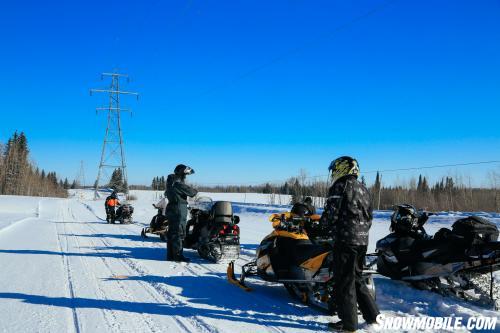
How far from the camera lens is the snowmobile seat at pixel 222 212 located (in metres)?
9.05

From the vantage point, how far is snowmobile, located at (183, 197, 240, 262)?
866 centimetres

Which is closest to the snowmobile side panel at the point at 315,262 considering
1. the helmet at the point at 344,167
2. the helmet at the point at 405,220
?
the helmet at the point at 344,167

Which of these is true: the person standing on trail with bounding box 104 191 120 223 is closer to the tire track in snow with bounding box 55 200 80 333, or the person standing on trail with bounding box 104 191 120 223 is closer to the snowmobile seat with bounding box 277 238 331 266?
the tire track in snow with bounding box 55 200 80 333

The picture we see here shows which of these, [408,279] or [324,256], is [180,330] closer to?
[324,256]

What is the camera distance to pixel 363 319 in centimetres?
487

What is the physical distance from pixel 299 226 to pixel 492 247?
8.25 feet

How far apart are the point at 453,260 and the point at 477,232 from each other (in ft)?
1.50

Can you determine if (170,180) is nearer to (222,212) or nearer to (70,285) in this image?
(222,212)

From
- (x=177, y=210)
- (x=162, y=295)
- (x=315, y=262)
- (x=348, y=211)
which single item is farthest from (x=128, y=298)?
(x=177, y=210)

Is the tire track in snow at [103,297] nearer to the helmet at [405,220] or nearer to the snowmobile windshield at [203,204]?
the snowmobile windshield at [203,204]

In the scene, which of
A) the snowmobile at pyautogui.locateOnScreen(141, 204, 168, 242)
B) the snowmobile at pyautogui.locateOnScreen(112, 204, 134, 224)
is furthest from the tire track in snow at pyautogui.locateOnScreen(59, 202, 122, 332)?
the snowmobile at pyautogui.locateOnScreen(112, 204, 134, 224)

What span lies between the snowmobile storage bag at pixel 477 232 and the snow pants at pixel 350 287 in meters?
1.75

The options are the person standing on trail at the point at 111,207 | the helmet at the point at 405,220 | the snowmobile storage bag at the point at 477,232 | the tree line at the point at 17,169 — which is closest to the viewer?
the snowmobile storage bag at the point at 477,232

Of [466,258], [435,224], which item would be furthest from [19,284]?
[435,224]
